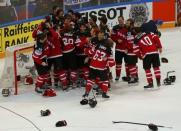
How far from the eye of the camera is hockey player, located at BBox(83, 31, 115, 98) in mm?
8961

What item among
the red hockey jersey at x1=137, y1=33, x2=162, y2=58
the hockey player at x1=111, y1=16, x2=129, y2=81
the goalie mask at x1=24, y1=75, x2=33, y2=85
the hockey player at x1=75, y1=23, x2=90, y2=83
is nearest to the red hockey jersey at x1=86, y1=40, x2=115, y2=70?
the hockey player at x1=75, y1=23, x2=90, y2=83

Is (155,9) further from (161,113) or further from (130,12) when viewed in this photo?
(161,113)

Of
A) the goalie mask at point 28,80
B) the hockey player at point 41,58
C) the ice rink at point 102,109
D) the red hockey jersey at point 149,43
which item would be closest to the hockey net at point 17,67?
the goalie mask at point 28,80

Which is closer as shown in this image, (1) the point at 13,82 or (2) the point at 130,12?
(1) the point at 13,82

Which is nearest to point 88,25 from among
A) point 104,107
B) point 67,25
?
point 67,25

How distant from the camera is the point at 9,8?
13.3 meters

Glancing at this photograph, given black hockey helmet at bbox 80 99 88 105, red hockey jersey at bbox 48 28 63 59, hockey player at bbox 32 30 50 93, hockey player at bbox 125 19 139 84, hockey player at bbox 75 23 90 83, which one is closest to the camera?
black hockey helmet at bbox 80 99 88 105

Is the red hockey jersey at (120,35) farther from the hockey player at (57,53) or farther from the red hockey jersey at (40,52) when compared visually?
the red hockey jersey at (40,52)

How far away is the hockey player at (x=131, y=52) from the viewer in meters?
9.95

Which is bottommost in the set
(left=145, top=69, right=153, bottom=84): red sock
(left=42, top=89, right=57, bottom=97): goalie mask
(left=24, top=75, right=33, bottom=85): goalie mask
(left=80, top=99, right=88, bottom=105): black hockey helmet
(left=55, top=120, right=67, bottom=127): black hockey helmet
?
(left=55, top=120, right=67, bottom=127): black hockey helmet

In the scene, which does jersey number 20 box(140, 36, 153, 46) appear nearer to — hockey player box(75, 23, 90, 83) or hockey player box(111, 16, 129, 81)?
hockey player box(111, 16, 129, 81)

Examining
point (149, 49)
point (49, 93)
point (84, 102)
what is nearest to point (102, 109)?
point (84, 102)

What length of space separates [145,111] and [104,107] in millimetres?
696

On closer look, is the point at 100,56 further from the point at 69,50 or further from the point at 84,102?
the point at 69,50
